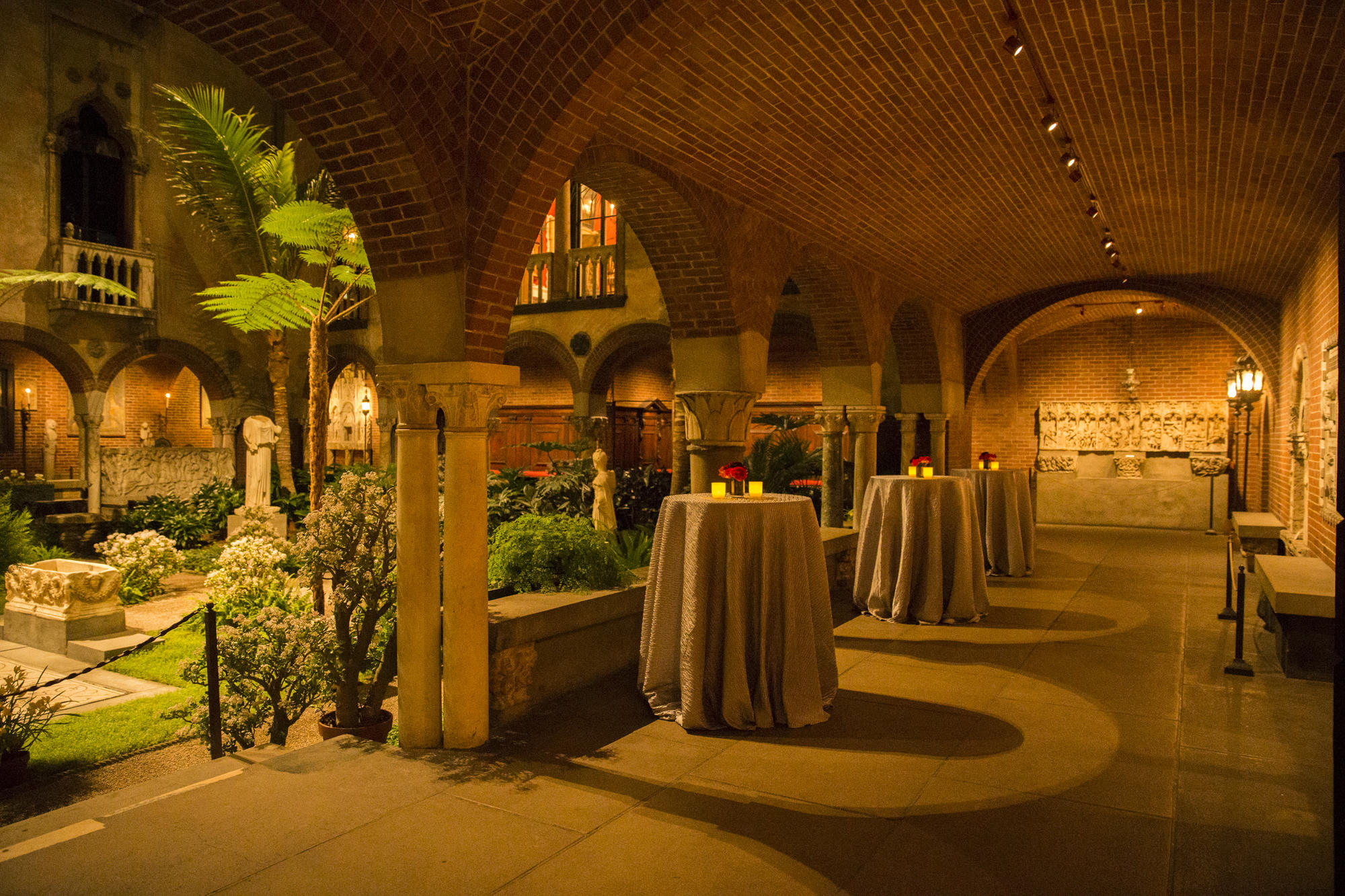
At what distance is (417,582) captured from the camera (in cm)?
398

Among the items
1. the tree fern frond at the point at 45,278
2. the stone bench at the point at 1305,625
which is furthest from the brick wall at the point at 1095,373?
the tree fern frond at the point at 45,278

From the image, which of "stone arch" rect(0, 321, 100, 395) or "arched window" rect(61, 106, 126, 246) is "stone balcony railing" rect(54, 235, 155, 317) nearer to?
"arched window" rect(61, 106, 126, 246)

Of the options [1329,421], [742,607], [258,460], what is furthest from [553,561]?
[258,460]

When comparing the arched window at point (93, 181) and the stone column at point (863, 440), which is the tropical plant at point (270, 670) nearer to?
the stone column at point (863, 440)

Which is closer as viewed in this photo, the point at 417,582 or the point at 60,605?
the point at 417,582

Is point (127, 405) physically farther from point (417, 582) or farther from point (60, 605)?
point (417, 582)

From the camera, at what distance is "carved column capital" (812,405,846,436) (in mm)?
9617

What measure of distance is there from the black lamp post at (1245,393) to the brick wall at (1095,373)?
0.55ft

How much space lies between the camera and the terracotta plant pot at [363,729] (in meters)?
4.33

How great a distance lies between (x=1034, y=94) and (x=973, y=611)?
352 centimetres

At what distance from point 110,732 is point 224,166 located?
6.64 m

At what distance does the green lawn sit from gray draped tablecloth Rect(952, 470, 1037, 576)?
6913 millimetres

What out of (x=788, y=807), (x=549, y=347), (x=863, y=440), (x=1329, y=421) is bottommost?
(x=788, y=807)

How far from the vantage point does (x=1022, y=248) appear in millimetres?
9359
